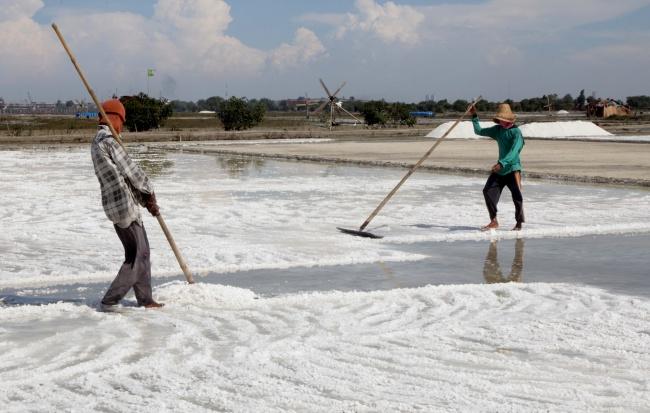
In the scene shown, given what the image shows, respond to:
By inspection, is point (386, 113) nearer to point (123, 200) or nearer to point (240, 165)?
point (240, 165)

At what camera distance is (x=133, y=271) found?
590 cm

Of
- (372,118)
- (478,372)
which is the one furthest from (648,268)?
(372,118)

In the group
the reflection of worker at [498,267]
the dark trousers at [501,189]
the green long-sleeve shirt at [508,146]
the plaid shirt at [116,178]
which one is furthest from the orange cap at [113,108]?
the dark trousers at [501,189]

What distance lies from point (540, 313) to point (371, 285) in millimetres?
1475

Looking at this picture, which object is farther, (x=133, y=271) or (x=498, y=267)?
(x=498, y=267)

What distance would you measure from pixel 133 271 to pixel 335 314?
1.34m

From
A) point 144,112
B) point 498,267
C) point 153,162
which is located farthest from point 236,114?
point 498,267

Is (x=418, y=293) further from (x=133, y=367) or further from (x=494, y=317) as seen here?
(x=133, y=367)

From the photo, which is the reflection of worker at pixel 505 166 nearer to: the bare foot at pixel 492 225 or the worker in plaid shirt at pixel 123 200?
the bare foot at pixel 492 225

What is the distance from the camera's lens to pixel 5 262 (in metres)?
7.99

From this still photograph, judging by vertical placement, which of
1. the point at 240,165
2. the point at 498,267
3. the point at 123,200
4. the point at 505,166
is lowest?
the point at 240,165

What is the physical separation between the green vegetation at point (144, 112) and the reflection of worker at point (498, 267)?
42340 mm

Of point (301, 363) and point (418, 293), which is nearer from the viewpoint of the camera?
point (301, 363)

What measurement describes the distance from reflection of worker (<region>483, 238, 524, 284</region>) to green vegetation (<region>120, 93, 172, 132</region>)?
42340mm
